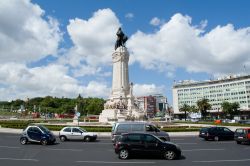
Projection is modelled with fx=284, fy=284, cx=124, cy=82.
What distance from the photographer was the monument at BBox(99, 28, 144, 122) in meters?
60.8

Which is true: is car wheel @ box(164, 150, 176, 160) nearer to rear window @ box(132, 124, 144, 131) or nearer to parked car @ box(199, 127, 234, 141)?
rear window @ box(132, 124, 144, 131)

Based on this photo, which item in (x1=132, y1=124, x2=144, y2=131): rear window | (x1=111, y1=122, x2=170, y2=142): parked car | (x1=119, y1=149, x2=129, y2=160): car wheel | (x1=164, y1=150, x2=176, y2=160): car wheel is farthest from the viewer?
(x1=132, y1=124, x2=144, y2=131): rear window

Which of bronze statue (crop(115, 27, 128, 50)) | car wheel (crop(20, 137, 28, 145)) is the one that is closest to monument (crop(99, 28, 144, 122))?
bronze statue (crop(115, 27, 128, 50))

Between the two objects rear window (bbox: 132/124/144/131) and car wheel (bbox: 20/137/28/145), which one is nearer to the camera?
rear window (bbox: 132/124/144/131)

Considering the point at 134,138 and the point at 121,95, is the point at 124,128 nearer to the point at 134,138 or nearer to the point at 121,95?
the point at 134,138

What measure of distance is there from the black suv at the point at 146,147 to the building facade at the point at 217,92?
5115 inches

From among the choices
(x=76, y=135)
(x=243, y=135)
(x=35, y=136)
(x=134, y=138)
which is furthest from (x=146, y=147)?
(x=76, y=135)

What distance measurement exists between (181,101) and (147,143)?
158 m

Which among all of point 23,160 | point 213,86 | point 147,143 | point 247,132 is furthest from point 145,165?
point 213,86

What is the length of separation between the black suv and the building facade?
426 ft

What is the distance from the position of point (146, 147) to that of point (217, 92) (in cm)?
14433

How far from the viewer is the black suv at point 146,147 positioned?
1558 cm

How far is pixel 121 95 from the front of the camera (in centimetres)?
6247

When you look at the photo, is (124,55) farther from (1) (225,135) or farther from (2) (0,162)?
(2) (0,162)
